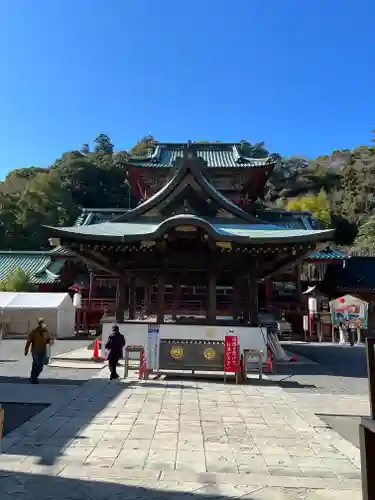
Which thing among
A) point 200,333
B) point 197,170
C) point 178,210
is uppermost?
point 197,170

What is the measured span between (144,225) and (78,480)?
11650mm

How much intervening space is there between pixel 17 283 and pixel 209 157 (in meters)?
16.1

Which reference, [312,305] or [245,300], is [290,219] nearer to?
[312,305]

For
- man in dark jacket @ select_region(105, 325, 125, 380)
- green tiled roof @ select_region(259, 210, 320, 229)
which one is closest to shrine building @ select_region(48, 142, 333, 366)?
man in dark jacket @ select_region(105, 325, 125, 380)

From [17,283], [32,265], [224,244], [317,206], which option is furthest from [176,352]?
[317,206]

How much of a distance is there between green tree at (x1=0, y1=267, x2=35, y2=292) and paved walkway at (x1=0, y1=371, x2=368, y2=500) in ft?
74.9

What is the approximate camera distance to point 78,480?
4266mm

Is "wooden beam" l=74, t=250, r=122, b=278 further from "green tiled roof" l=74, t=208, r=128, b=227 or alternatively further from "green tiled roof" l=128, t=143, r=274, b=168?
"green tiled roof" l=74, t=208, r=128, b=227

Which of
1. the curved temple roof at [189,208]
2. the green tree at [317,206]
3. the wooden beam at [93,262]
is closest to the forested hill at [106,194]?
the green tree at [317,206]

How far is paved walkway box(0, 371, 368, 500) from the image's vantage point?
4.12 m

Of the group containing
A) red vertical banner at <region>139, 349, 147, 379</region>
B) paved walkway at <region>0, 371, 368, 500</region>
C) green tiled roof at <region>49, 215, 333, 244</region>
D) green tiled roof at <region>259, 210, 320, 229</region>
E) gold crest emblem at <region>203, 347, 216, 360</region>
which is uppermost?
green tiled roof at <region>259, 210, 320, 229</region>

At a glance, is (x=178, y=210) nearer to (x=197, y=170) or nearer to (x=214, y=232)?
(x=197, y=170)

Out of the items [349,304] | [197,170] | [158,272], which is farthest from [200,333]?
[349,304]

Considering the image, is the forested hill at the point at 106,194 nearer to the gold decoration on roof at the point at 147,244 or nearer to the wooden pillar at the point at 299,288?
the wooden pillar at the point at 299,288
